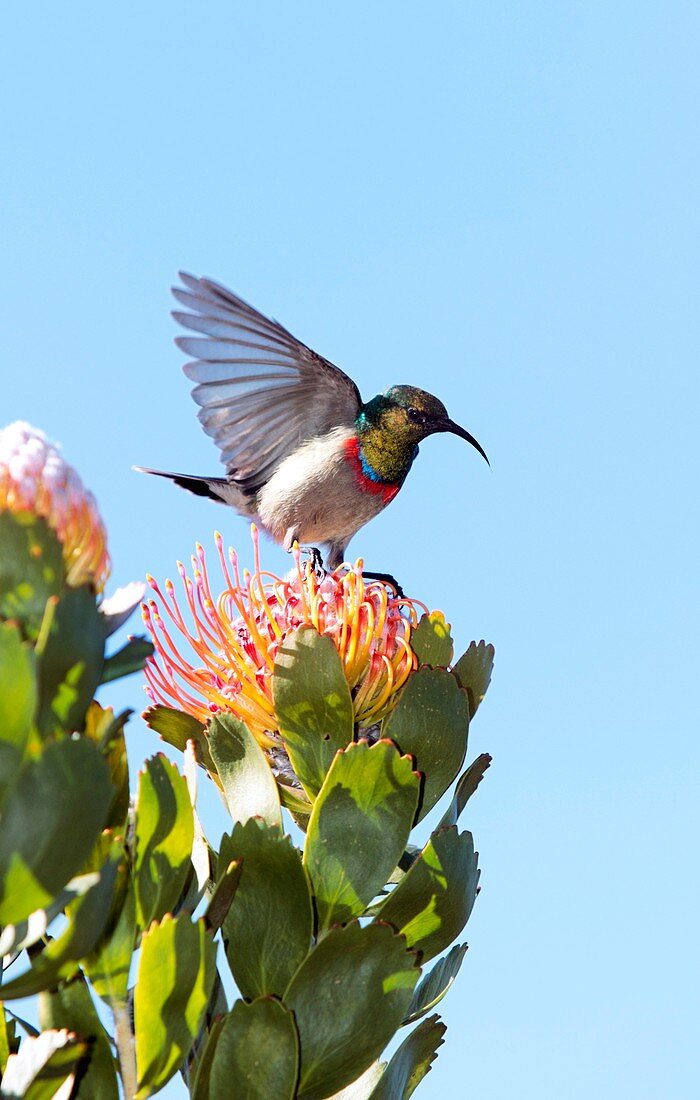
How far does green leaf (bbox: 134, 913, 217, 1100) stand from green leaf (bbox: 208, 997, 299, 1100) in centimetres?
8

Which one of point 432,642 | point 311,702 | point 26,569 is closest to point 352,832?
point 311,702

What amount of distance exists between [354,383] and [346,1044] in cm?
312

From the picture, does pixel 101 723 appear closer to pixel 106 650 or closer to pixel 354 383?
pixel 106 650

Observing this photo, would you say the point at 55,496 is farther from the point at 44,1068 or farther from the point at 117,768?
the point at 44,1068

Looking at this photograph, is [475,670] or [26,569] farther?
[475,670]

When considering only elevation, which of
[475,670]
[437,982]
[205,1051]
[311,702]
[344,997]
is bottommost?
[205,1051]

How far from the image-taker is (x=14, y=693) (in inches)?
48.3

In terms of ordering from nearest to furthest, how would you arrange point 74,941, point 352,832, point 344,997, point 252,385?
point 74,941 < point 344,997 < point 352,832 < point 252,385

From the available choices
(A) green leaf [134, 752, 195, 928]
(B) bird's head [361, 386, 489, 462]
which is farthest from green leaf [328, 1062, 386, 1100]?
(B) bird's head [361, 386, 489, 462]

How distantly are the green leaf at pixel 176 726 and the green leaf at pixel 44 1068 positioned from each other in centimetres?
74

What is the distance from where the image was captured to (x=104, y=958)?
1.58 meters

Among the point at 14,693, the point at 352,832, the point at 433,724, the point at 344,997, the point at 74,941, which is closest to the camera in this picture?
the point at 14,693

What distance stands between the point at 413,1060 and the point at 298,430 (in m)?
2.88

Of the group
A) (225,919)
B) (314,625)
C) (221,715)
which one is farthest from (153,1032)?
(314,625)
